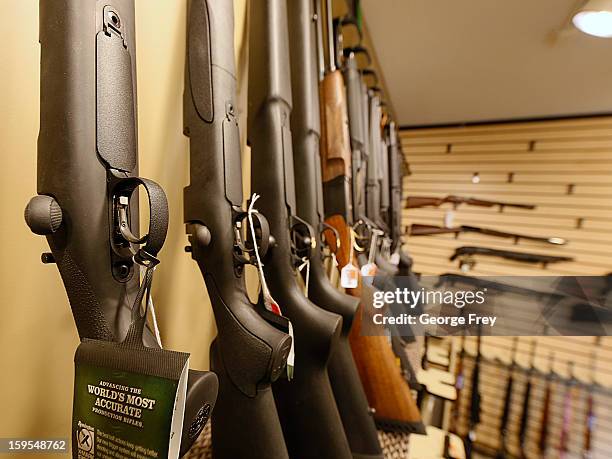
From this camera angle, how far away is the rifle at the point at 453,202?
2.65m

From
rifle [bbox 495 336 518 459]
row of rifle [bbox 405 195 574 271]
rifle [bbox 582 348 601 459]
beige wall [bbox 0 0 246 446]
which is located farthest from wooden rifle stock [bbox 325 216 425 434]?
row of rifle [bbox 405 195 574 271]

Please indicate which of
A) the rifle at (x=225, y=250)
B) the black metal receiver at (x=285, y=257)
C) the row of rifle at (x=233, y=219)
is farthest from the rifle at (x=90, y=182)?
the black metal receiver at (x=285, y=257)

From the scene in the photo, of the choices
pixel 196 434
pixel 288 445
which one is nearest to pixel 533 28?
pixel 288 445

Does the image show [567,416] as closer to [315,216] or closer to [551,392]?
[551,392]

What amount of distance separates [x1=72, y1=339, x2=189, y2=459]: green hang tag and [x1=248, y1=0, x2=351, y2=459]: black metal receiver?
352 millimetres

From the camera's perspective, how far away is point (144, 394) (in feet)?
0.95

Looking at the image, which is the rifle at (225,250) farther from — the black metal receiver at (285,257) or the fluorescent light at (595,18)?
→ the fluorescent light at (595,18)

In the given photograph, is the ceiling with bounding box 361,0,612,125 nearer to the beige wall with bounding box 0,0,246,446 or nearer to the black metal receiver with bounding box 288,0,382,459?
the black metal receiver with bounding box 288,0,382,459

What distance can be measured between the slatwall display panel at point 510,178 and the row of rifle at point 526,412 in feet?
3.96

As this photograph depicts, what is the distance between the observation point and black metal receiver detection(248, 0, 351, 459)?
620 millimetres

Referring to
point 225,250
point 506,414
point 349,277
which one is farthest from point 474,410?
point 225,250

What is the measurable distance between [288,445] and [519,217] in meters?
2.43

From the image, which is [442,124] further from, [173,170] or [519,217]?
[173,170]

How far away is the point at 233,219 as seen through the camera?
0.52 metres
